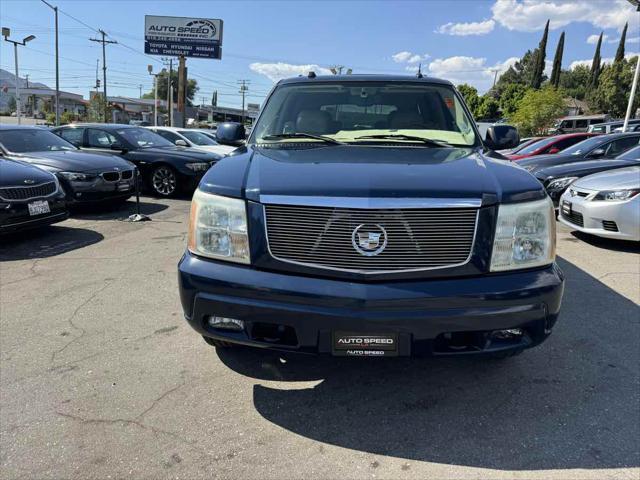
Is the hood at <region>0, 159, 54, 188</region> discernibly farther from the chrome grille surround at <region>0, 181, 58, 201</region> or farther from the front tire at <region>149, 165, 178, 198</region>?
the front tire at <region>149, 165, 178, 198</region>

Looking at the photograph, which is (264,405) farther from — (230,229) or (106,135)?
(106,135)

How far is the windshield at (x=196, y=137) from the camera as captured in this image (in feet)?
45.1

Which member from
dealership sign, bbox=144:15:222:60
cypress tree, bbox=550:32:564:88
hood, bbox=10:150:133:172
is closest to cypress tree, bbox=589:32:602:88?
cypress tree, bbox=550:32:564:88

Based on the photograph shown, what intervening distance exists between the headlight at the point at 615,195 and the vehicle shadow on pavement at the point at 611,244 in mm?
704

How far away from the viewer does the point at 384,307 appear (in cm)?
218

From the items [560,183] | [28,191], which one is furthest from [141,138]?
[560,183]

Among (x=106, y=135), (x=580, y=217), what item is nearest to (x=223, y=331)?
(x=580, y=217)

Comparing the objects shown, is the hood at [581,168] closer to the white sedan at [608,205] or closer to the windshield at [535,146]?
the white sedan at [608,205]

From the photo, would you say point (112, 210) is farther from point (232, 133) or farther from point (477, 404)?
point (477, 404)

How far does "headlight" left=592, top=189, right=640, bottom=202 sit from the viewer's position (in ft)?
19.9

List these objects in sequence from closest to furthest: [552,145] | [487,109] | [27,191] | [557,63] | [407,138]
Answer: [407,138] < [27,191] < [552,145] < [487,109] < [557,63]

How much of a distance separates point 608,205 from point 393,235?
17.0ft

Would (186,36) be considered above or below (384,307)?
above

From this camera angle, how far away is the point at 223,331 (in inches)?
95.6
